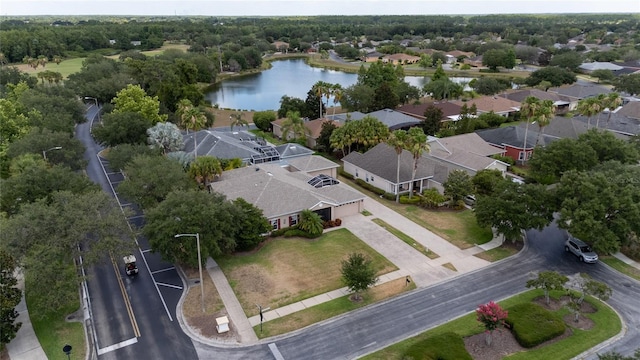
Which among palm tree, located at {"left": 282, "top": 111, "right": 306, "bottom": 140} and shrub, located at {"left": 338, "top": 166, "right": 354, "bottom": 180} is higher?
palm tree, located at {"left": 282, "top": 111, "right": 306, "bottom": 140}

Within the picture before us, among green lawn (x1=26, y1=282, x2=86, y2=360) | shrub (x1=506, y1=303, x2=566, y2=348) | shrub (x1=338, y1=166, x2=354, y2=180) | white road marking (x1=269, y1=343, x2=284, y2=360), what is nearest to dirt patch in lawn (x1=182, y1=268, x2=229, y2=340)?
white road marking (x1=269, y1=343, x2=284, y2=360)

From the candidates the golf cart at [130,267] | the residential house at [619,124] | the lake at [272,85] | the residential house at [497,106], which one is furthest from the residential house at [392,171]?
the lake at [272,85]

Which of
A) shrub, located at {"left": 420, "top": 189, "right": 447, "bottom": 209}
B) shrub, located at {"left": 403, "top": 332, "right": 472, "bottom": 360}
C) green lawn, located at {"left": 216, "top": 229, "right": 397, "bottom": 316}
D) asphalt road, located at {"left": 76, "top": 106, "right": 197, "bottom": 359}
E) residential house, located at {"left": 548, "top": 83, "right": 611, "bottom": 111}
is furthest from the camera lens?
residential house, located at {"left": 548, "top": 83, "right": 611, "bottom": 111}

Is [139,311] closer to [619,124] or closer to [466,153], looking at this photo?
[466,153]

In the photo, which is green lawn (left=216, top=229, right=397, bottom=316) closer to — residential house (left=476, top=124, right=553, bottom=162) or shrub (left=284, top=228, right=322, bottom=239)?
shrub (left=284, top=228, right=322, bottom=239)

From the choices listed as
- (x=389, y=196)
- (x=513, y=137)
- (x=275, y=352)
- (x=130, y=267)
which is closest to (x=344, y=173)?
(x=389, y=196)

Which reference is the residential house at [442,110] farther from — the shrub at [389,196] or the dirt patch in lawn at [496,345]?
the dirt patch in lawn at [496,345]
